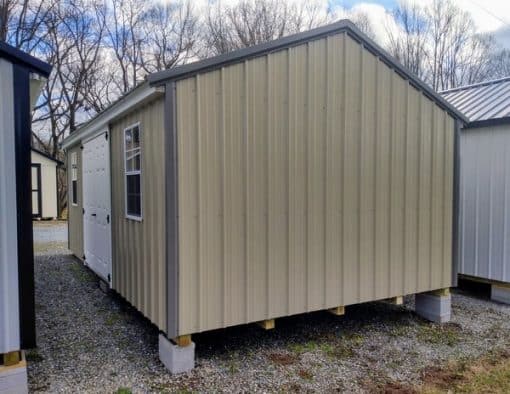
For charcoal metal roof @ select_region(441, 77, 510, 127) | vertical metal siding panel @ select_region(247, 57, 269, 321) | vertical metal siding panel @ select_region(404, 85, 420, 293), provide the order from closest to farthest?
1. vertical metal siding panel @ select_region(247, 57, 269, 321)
2. vertical metal siding panel @ select_region(404, 85, 420, 293)
3. charcoal metal roof @ select_region(441, 77, 510, 127)

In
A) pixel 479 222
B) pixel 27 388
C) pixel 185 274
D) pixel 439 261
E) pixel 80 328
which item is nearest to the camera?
pixel 27 388

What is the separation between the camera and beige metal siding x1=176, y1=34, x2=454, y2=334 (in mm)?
3750

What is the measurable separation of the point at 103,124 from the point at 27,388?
3.45 metres

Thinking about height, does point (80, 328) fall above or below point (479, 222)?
below

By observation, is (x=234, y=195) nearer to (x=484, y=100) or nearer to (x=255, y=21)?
(x=484, y=100)

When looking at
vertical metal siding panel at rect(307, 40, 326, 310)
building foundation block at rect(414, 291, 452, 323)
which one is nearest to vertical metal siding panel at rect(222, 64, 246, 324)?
vertical metal siding panel at rect(307, 40, 326, 310)

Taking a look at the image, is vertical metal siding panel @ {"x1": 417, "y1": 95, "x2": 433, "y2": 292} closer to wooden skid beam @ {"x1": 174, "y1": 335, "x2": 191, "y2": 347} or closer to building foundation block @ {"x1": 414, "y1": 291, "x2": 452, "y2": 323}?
building foundation block @ {"x1": 414, "y1": 291, "x2": 452, "y2": 323}

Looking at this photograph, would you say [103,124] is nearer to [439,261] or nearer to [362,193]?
[362,193]

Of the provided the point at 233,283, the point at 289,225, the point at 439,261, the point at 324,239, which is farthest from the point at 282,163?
the point at 439,261

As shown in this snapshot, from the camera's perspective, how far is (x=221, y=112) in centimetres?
380

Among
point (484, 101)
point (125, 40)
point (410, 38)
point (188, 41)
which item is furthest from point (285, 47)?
point (410, 38)

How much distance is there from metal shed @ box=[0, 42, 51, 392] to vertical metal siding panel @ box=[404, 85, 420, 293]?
373 cm

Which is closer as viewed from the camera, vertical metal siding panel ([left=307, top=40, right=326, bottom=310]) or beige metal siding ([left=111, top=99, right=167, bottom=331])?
beige metal siding ([left=111, top=99, right=167, bottom=331])

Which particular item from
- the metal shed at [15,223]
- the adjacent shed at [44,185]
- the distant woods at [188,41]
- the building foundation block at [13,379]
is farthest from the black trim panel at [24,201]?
the distant woods at [188,41]
